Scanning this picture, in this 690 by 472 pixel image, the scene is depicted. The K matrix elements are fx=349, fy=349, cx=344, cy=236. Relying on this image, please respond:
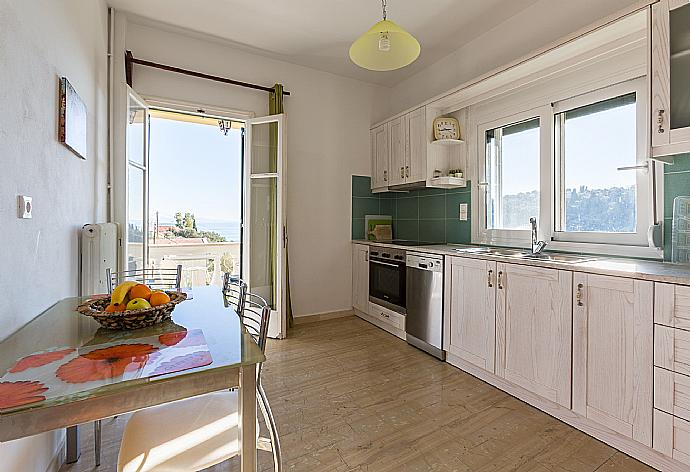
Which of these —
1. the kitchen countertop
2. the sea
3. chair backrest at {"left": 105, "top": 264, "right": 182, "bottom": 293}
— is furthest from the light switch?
the sea

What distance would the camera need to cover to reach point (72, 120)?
6.20ft

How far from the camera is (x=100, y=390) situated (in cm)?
86

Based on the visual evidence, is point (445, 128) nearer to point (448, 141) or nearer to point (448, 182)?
point (448, 141)

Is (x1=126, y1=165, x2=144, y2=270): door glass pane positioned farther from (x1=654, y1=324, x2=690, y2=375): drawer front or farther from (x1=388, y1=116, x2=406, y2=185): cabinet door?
(x1=654, y1=324, x2=690, y2=375): drawer front

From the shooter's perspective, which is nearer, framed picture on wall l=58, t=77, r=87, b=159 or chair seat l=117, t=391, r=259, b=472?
chair seat l=117, t=391, r=259, b=472

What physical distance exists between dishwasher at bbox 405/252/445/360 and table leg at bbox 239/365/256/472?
218cm

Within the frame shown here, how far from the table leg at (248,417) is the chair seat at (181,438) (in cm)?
15

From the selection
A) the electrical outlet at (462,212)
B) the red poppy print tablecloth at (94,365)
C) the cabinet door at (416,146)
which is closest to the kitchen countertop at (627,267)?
the electrical outlet at (462,212)

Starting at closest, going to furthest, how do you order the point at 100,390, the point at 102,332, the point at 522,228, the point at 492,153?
the point at 100,390 → the point at 102,332 → the point at 522,228 → the point at 492,153

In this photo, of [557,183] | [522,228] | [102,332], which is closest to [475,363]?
[522,228]

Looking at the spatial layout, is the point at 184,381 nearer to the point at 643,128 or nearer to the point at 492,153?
the point at 643,128

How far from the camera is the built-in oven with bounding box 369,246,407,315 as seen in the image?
3447 mm

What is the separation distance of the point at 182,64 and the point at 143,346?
3.15 m

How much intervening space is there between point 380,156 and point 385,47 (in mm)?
2345
